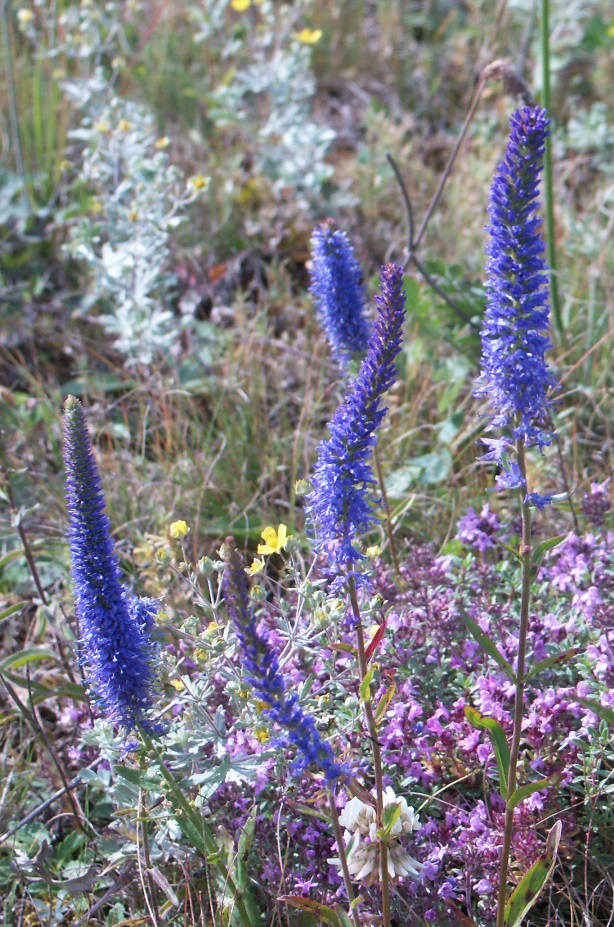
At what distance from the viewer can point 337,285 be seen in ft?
7.77

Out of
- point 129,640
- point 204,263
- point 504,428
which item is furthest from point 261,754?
point 204,263

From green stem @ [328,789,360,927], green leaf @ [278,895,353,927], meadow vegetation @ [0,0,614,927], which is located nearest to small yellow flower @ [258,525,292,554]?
meadow vegetation @ [0,0,614,927]

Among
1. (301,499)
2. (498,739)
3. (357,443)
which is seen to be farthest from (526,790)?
(301,499)

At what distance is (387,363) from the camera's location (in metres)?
1.44

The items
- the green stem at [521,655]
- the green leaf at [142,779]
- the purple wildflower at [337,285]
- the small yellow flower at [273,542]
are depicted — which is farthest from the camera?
the purple wildflower at [337,285]

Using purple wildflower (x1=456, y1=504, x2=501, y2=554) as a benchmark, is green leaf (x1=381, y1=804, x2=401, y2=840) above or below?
below

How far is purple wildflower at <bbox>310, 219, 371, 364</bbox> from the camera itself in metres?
2.36

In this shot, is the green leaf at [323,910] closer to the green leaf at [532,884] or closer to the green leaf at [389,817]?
the green leaf at [389,817]

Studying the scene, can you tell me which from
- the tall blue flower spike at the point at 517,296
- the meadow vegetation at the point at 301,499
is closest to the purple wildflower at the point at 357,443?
the meadow vegetation at the point at 301,499

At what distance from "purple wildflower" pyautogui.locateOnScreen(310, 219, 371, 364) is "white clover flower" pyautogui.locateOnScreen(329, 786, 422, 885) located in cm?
114

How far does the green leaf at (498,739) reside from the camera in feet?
4.98

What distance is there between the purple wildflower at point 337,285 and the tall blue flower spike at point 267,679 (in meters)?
1.14

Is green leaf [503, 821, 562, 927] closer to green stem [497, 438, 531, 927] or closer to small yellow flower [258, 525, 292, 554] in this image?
green stem [497, 438, 531, 927]

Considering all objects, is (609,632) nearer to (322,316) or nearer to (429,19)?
(322,316)
